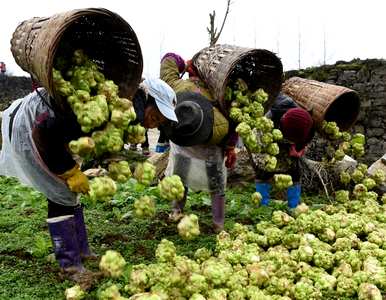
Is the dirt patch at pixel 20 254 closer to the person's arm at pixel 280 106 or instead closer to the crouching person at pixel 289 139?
the crouching person at pixel 289 139

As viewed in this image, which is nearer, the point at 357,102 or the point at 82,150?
the point at 82,150

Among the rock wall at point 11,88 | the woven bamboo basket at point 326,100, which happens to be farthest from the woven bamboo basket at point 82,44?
the rock wall at point 11,88

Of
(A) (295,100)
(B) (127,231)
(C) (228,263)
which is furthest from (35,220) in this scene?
(A) (295,100)

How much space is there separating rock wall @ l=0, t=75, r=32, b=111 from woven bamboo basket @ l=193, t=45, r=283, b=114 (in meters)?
14.9

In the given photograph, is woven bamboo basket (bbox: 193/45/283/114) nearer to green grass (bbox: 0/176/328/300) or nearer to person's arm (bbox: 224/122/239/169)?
person's arm (bbox: 224/122/239/169)

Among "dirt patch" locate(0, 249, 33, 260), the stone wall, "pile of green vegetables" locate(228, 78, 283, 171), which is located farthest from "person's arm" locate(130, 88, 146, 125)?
the stone wall

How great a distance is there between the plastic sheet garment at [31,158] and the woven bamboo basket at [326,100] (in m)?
2.80

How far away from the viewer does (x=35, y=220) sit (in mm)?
4977

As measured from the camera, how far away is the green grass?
3.41m

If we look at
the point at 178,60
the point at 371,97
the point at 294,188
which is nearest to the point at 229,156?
the point at 294,188

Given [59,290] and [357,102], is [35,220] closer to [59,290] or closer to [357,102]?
[59,290]

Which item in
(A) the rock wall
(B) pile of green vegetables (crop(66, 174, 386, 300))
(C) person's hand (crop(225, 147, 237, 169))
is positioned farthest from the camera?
(A) the rock wall

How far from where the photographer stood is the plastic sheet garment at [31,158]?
3.40m

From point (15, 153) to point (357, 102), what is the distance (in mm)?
3784
